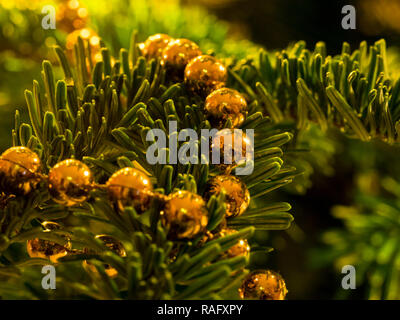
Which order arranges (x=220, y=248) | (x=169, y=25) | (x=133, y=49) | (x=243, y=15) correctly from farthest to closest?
(x=243, y=15), (x=169, y=25), (x=133, y=49), (x=220, y=248)

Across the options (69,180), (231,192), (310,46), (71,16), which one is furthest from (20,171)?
(310,46)

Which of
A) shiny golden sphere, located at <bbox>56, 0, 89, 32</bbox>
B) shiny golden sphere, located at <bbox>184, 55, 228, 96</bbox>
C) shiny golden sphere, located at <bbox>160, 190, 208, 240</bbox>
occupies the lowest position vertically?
shiny golden sphere, located at <bbox>160, 190, 208, 240</bbox>

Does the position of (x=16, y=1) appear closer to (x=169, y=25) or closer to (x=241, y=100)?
(x=169, y=25)

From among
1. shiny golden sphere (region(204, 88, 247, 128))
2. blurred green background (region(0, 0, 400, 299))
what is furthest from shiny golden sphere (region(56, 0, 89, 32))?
shiny golden sphere (region(204, 88, 247, 128))

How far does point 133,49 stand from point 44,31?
0.85 feet

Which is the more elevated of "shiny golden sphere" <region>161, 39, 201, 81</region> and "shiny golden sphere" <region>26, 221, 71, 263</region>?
"shiny golden sphere" <region>161, 39, 201, 81</region>

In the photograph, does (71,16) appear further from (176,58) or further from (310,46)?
(310,46)

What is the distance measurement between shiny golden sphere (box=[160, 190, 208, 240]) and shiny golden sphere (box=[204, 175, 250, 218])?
34 millimetres

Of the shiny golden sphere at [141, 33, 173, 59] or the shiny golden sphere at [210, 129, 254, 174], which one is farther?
the shiny golden sphere at [141, 33, 173, 59]

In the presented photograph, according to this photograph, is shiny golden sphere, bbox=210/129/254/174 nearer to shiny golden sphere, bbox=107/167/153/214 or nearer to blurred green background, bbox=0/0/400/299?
shiny golden sphere, bbox=107/167/153/214

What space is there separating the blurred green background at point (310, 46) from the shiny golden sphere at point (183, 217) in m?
0.25

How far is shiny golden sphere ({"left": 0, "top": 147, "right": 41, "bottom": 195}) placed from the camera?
12.0 inches
